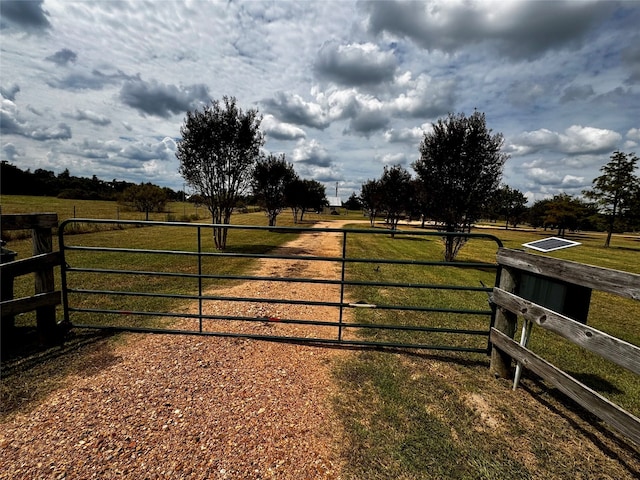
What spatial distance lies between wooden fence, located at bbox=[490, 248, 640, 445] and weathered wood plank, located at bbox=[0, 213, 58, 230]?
624cm

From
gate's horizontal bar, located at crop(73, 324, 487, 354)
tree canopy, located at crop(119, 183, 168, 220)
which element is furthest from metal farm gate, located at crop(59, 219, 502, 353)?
tree canopy, located at crop(119, 183, 168, 220)

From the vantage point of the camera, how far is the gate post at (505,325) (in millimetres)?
3838

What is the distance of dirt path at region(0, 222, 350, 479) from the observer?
2395mm

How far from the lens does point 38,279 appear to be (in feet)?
13.9

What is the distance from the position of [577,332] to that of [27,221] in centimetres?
659

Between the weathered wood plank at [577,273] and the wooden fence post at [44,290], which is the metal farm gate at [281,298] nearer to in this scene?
the wooden fence post at [44,290]

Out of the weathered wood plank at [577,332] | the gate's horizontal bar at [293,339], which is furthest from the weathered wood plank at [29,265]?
the weathered wood plank at [577,332]

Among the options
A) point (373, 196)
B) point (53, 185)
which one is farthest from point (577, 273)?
point (53, 185)

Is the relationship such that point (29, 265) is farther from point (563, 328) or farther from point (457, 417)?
point (563, 328)

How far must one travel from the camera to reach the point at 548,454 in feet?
8.84

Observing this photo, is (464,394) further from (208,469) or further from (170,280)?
(170,280)

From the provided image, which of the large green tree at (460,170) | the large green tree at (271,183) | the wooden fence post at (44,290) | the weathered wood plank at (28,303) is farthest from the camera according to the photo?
the large green tree at (271,183)

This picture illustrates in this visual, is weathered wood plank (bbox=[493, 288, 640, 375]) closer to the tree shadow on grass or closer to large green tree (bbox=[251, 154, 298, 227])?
the tree shadow on grass

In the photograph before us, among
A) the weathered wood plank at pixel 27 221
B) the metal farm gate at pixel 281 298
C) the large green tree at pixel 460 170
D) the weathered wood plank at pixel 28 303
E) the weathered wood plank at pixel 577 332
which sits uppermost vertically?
the large green tree at pixel 460 170
